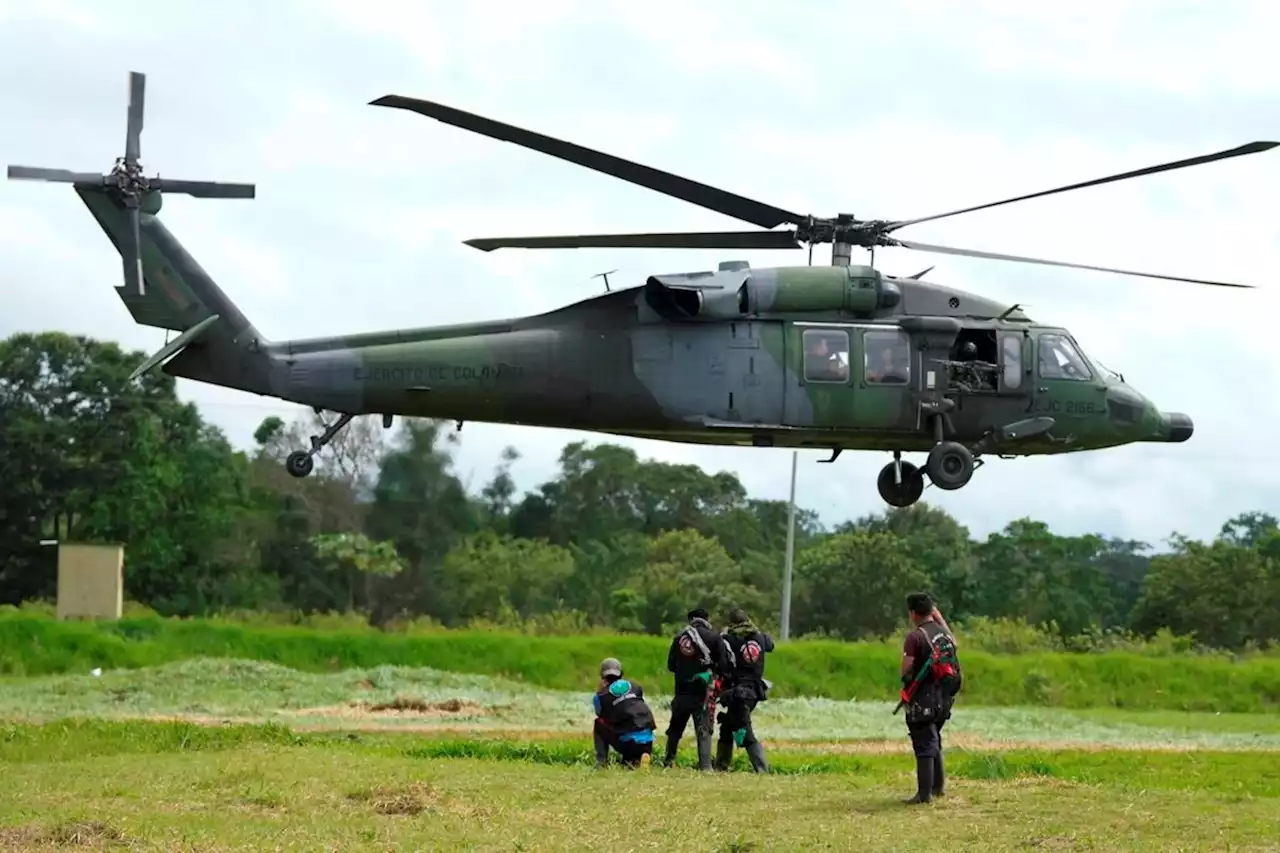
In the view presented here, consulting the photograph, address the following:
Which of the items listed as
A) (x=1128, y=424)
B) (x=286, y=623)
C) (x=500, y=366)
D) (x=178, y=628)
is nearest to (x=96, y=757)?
(x=500, y=366)

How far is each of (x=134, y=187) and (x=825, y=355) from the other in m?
7.78

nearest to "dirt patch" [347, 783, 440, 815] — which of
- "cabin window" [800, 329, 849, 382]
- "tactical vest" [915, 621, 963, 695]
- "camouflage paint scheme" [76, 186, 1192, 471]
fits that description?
"tactical vest" [915, 621, 963, 695]

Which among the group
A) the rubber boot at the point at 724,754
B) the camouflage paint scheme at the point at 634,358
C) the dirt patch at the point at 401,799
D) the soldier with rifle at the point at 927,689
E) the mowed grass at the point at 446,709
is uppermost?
the camouflage paint scheme at the point at 634,358

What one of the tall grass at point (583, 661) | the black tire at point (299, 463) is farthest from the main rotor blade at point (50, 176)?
the tall grass at point (583, 661)

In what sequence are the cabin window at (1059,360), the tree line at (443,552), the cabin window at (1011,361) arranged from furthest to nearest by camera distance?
1. the tree line at (443,552)
2. the cabin window at (1059,360)
3. the cabin window at (1011,361)

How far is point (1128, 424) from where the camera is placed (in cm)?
2098

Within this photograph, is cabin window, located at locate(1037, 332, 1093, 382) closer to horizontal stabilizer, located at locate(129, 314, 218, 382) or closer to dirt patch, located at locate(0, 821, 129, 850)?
horizontal stabilizer, located at locate(129, 314, 218, 382)

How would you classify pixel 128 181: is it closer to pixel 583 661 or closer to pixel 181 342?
pixel 181 342

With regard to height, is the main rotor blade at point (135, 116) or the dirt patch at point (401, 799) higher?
the main rotor blade at point (135, 116)

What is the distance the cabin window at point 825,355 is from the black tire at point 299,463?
17.7 ft

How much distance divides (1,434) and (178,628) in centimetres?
1631

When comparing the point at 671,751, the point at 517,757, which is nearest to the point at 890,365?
the point at 671,751

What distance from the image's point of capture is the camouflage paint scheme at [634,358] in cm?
1875

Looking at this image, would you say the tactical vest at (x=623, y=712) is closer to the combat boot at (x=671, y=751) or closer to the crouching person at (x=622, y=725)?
the crouching person at (x=622, y=725)
